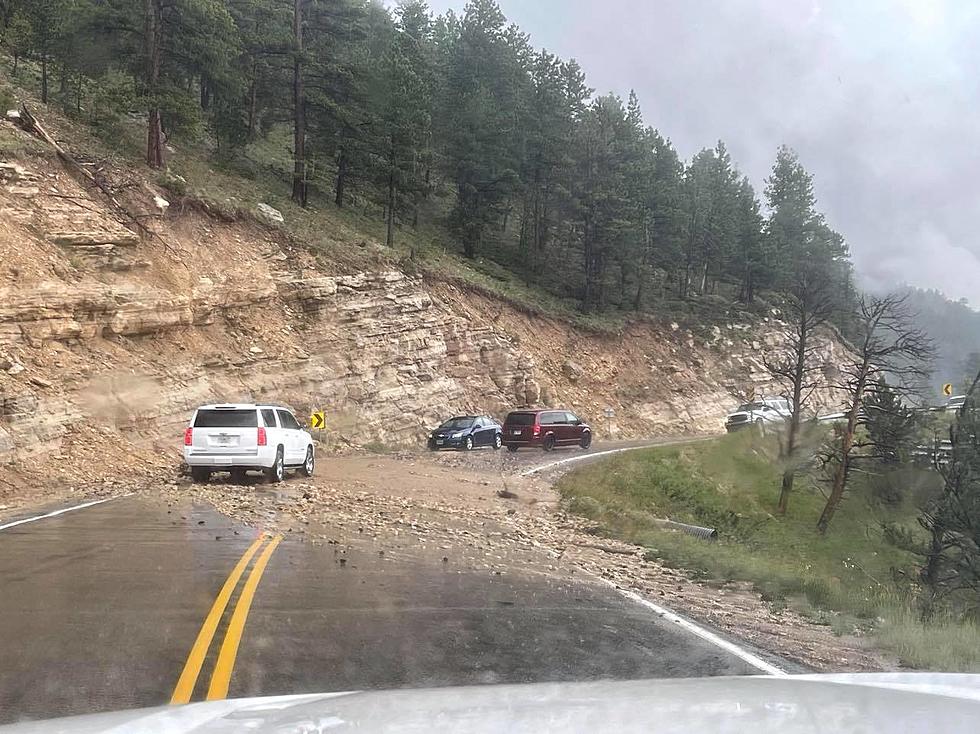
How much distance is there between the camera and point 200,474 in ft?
61.9

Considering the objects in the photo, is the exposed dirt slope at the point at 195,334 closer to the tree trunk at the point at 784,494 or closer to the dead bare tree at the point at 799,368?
the dead bare tree at the point at 799,368

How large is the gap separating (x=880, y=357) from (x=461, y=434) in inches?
610

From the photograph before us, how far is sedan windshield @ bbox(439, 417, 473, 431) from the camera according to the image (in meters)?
32.8

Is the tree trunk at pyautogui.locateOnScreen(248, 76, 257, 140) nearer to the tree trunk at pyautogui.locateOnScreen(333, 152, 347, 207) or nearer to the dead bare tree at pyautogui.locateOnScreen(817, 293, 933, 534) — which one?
the tree trunk at pyautogui.locateOnScreen(333, 152, 347, 207)

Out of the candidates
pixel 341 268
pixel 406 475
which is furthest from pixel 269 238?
pixel 406 475

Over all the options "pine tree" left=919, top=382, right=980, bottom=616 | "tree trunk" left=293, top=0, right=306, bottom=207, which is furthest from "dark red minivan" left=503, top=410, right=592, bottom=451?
"pine tree" left=919, top=382, right=980, bottom=616

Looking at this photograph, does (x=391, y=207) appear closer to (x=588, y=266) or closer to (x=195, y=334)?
(x=195, y=334)

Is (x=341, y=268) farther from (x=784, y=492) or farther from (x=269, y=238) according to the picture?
(x=784, y=492)

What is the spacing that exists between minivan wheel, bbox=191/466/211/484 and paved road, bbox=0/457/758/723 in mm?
7323

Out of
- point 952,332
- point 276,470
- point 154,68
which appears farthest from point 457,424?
point 952,332

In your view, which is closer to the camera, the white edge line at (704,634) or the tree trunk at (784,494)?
the white edge line at (704,634)

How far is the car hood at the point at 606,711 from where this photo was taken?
10.6 ft

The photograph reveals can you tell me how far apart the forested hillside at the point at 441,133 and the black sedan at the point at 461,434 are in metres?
11.9

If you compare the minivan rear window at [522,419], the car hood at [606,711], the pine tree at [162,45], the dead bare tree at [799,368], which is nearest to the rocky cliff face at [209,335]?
the pine tree at [162,45]
